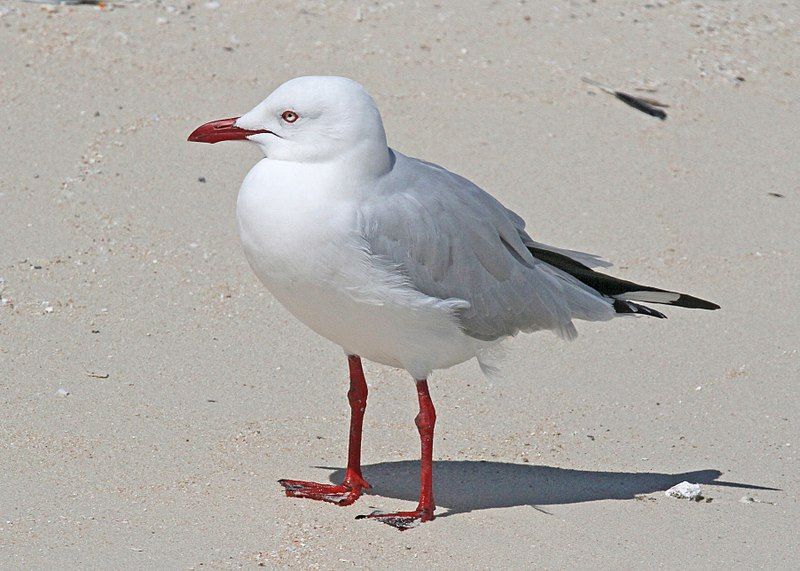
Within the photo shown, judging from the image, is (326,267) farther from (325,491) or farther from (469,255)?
(325,491)

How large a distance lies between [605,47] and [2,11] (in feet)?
15.0

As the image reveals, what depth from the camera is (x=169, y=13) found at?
9.80m

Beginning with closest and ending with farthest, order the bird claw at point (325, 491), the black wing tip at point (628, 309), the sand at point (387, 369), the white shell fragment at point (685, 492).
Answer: the sand at point (387, 369)
the bird claw at point (325, 491)
the white shell fragment at point (685, 492)
the black wing tip at point (628, 309)

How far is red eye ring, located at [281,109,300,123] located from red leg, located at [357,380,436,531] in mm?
1211

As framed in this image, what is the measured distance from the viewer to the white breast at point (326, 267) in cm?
473

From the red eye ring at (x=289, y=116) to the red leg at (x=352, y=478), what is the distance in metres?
1.15

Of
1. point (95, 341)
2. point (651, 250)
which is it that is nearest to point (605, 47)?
point (651, 250)

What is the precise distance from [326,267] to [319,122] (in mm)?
557

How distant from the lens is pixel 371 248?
4852mm

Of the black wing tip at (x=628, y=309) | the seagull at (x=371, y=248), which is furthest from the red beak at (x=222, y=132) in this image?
the black wing tip at (x=628, y=309)

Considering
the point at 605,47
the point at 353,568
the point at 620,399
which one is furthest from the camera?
the point at 605,47

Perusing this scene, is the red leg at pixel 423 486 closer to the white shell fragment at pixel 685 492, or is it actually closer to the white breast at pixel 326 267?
the white breast at pixel 326 267

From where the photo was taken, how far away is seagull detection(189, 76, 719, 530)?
15.7 feet

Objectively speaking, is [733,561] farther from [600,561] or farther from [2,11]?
[2,11]
